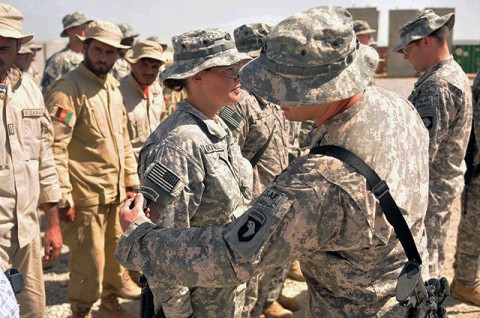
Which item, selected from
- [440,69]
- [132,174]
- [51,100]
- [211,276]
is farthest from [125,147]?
[211,276]

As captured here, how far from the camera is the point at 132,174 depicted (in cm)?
505

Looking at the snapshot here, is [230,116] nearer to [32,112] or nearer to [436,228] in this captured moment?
[32,112]

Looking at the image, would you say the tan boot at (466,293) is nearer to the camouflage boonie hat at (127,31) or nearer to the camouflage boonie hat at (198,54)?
the camouflage boonie hat at (198,54)

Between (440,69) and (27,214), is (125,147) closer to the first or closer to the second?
(27,214)

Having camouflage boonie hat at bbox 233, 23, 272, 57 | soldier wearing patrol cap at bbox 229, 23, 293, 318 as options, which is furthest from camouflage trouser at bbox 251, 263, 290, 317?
camouflage boonie hat at bbox 233, 23, 272, 57

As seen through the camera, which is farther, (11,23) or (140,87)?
(140,87)

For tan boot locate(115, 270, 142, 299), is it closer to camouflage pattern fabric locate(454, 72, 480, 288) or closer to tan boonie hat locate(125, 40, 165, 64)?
tan boonie hat locate(125, 40, 165, 64)

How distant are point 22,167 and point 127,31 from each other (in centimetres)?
597

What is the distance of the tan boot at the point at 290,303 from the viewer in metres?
5.14

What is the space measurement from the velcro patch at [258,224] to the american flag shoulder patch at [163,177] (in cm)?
77

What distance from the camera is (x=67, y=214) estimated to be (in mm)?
4484

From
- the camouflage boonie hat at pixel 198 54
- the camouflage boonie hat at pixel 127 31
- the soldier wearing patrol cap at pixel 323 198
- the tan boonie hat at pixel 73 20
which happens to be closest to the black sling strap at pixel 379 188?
the soldier wearing patrol cap at pixel 323 198

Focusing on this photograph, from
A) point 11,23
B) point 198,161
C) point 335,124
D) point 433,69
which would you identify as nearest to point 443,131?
point 433,69

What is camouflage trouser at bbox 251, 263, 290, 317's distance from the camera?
464cm
